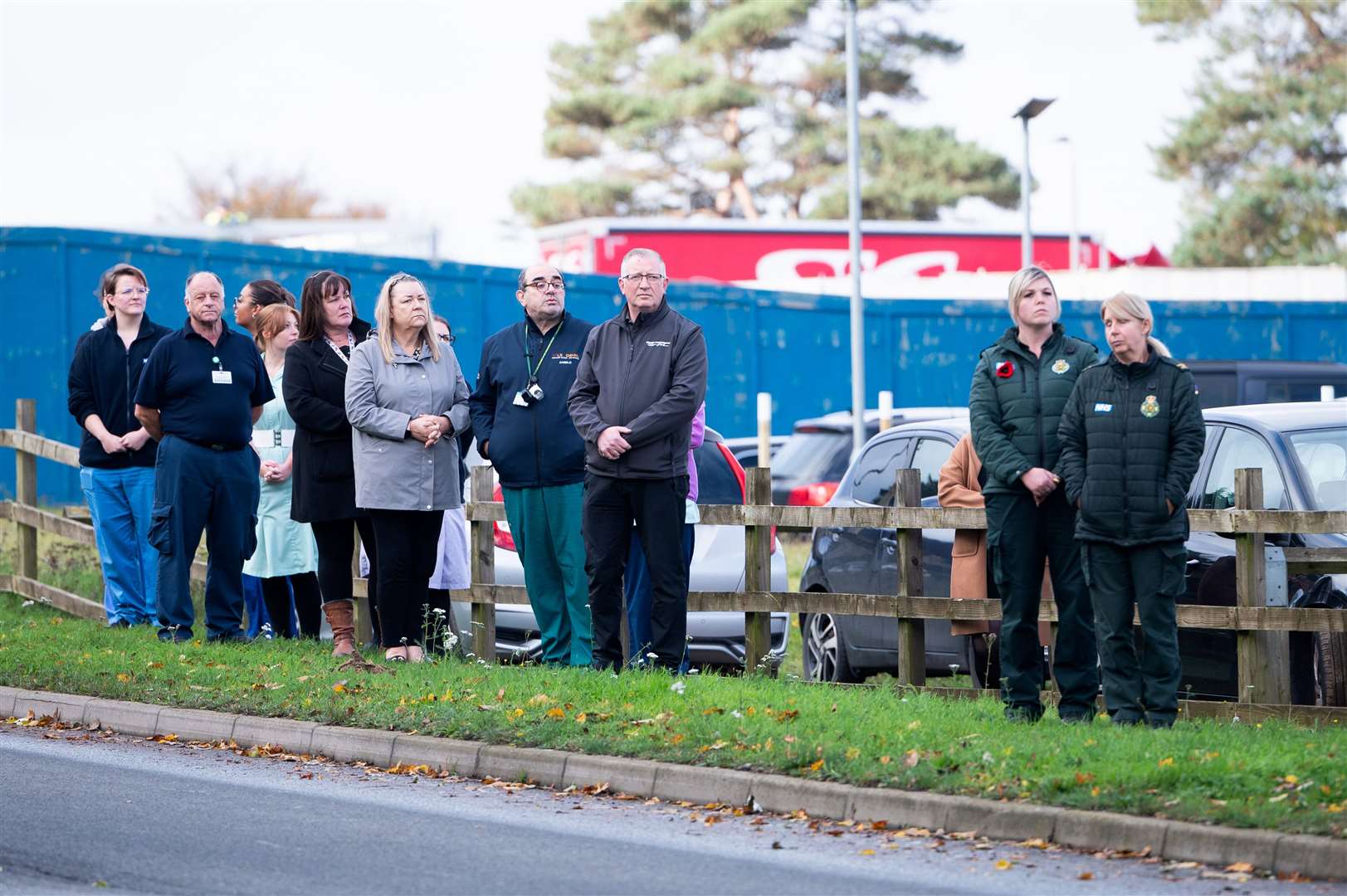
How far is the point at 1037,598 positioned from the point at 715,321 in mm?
19803

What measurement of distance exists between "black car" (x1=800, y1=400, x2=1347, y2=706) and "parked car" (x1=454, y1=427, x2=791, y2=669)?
1.55 ft

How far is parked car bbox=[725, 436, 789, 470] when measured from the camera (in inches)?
671

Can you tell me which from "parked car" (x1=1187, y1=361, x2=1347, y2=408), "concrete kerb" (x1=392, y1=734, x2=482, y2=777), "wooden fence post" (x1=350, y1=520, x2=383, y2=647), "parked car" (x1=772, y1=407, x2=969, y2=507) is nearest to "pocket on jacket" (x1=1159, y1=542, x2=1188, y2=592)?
"concrete kerb" (x1=392, y1=734, x2=482, y2=777)

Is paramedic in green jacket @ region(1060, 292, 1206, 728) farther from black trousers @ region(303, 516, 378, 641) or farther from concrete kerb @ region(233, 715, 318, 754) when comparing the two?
black trousers @ region(303, 516, 378, 641)

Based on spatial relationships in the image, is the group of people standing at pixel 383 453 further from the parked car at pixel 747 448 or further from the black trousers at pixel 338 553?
the parked car at pixel 747 448

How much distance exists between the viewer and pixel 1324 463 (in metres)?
9.13

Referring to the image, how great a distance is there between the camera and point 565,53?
2165 inches

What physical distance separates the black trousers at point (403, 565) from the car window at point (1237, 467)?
13.2 feet

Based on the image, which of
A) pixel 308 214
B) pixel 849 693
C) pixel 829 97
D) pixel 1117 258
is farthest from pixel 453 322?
pixel 308 214

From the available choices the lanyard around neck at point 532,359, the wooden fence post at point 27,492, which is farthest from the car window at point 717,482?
the wooden fence post at point 27,492

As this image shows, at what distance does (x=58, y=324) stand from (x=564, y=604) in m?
11.8

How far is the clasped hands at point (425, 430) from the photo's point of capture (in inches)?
398

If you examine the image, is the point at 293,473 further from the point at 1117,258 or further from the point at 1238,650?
the point at 1117,258

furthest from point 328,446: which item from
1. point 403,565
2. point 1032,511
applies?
point 1032,511
